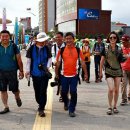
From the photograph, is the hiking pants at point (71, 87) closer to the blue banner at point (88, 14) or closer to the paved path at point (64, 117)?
the paved path at point (64, 117)

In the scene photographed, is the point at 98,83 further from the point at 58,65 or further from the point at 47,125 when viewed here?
the point at 47,125

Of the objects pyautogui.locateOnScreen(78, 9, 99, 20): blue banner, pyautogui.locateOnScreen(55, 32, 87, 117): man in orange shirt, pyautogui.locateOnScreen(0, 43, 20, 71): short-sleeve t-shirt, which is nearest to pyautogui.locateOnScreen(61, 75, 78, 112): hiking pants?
pyautogui.locateOnScreen(55, 32, 87, 117): man in orange shirt

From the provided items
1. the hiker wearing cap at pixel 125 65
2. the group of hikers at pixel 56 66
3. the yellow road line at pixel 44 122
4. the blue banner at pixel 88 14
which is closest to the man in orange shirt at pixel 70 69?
the group of hikers at pixel 56 66

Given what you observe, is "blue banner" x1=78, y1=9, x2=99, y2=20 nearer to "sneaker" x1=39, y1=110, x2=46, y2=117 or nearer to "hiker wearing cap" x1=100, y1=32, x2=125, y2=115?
"hiker wearing cap" x1=100, y1=32, x2=125, y2=115

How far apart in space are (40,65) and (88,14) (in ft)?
336

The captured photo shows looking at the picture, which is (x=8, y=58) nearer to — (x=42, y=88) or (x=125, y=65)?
(x=42, y=88)

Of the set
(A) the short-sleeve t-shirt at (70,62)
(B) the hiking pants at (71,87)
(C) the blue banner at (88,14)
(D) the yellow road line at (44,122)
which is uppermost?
(C) the blue banner at (88,14)

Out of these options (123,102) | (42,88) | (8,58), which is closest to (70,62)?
(42,88)

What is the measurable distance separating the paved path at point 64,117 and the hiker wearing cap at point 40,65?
0.40m

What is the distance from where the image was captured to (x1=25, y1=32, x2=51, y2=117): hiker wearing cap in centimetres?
845

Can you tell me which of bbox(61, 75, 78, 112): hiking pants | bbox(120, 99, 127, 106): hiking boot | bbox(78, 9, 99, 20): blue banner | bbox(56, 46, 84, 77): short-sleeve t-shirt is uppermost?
bbox(78, 9, 99, 20): blue banner

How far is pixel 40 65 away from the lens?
8.43 m

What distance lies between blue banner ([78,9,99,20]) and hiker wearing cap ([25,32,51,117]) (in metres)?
101

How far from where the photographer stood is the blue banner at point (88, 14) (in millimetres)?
109562
